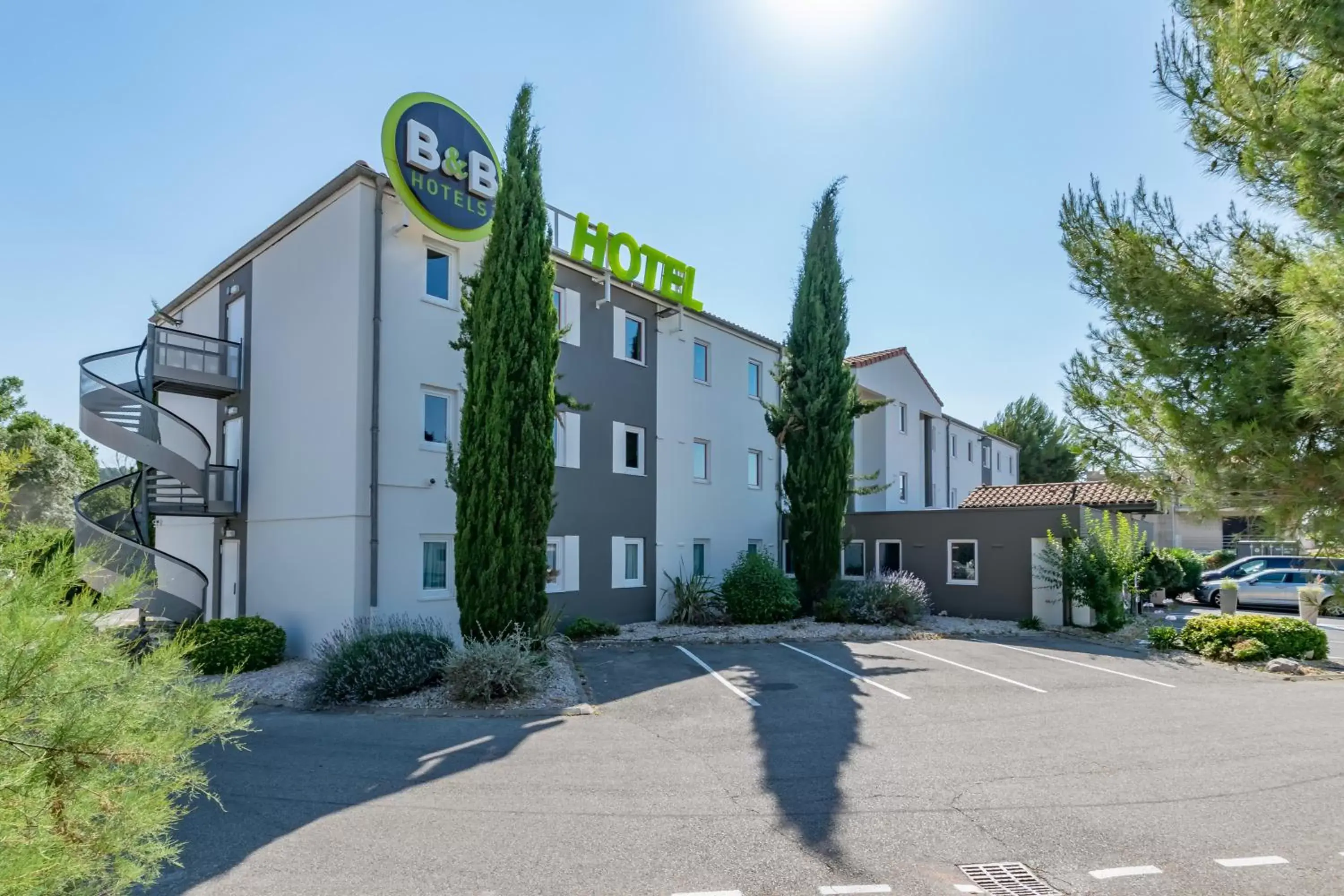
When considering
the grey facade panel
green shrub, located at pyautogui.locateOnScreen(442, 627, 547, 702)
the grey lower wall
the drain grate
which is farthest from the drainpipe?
the grey lower wall

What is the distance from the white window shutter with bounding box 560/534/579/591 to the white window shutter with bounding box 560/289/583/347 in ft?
14.8

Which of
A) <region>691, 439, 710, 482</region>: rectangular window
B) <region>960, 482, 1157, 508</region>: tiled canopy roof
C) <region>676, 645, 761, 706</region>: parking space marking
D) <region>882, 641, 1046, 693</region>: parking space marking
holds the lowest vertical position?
<region>882, 641, 1046, 693</region>: parking space marking

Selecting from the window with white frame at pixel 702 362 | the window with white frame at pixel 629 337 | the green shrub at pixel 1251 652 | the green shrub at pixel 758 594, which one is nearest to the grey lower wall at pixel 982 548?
the green shrub at pixel 758 594

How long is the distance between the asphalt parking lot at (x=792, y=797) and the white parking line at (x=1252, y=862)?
0.03m

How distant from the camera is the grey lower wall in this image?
2070cm

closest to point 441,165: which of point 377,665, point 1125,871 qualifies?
point 377,665

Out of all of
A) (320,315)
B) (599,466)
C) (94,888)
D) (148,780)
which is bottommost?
(94,888)

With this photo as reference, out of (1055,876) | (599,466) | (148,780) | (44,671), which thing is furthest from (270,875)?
(599,466)

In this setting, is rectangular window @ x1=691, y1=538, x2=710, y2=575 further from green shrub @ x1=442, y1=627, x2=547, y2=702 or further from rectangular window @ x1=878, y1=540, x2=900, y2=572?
green shrub @ x1=442, y1=627, x2=547, y2=702

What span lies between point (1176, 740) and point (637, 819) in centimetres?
683

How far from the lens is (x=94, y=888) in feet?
10.0

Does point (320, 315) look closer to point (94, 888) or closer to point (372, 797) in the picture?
point (372, 797)

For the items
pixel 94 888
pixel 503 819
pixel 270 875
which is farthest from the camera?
pixel 503 819

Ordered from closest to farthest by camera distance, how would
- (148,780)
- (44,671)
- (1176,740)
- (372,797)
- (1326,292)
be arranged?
(44,671)
(148,780)
(1326,292)
(372,797)
(1176,740)
